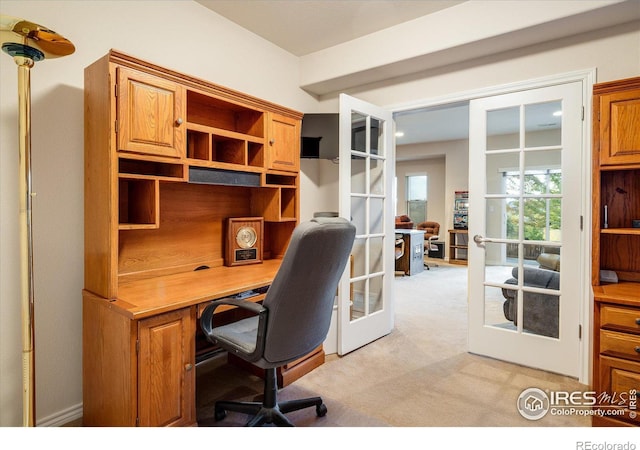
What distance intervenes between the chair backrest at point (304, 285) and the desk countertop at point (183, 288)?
0.46 m

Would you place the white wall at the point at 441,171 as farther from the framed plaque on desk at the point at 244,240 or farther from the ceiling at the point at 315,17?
the framed plaque on desk at the point at 244,240

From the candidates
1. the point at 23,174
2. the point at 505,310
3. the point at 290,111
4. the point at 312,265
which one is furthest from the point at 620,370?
the point at 23,174

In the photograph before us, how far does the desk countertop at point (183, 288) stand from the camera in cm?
167

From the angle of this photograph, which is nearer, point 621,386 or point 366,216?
point 621,386

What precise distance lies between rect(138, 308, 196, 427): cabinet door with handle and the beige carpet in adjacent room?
1.04 ft

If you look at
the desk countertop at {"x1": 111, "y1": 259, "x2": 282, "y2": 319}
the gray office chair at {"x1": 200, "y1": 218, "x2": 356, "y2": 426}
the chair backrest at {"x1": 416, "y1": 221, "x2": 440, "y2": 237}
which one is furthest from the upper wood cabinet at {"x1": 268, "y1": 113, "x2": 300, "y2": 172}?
the chair backrest at {"x1": 416, "y1": 221, "x2": 440, "y2": 237}

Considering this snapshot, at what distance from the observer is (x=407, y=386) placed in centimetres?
242

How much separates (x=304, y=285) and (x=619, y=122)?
81.7 inches

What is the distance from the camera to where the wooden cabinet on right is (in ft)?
5.97

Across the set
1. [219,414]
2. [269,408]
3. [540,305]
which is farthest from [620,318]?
[219,414]

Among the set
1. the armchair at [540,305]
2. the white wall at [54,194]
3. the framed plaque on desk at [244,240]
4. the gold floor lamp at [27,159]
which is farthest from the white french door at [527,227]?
the gold floor lamp at [27,159]

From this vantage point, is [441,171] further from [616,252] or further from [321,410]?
[321,410]

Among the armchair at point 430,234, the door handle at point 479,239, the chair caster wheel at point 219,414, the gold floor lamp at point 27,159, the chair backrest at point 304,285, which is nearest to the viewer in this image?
the gold floor lamp at point 27,159

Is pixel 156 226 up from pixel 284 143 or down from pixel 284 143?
down
